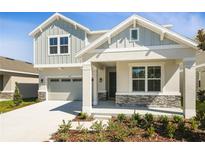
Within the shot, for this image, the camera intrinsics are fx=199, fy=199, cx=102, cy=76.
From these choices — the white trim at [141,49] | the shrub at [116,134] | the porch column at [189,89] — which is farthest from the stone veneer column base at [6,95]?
the porch column at [189,89]

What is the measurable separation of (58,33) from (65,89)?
4.76 m

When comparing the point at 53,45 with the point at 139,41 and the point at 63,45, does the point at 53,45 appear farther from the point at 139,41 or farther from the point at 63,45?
the point at 139,41

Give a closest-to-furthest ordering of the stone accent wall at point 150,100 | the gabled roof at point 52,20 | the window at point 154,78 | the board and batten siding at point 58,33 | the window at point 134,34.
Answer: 1. the window at point 134,34
2. the stone accent wall at point 150,100
3. the window at point 154,78
4. the gabled roof at point 52,20
5. the board and batten siding at point 58,33

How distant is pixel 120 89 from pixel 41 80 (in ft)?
26.5

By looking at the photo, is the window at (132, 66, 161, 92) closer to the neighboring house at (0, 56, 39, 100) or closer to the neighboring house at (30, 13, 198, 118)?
the neighboring house at (30, 13, 198, 118)

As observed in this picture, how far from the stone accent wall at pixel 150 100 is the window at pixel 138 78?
0.55 meters

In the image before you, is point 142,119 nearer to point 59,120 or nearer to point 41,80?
point 59,120

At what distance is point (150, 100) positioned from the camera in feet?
39.3

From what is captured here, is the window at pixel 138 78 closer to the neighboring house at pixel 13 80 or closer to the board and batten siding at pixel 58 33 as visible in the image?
the board and batten siding at pixel 58 33

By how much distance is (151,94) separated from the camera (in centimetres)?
1191

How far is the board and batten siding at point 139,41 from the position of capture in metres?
9.35

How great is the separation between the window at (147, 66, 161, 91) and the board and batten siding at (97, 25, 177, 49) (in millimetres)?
2817
